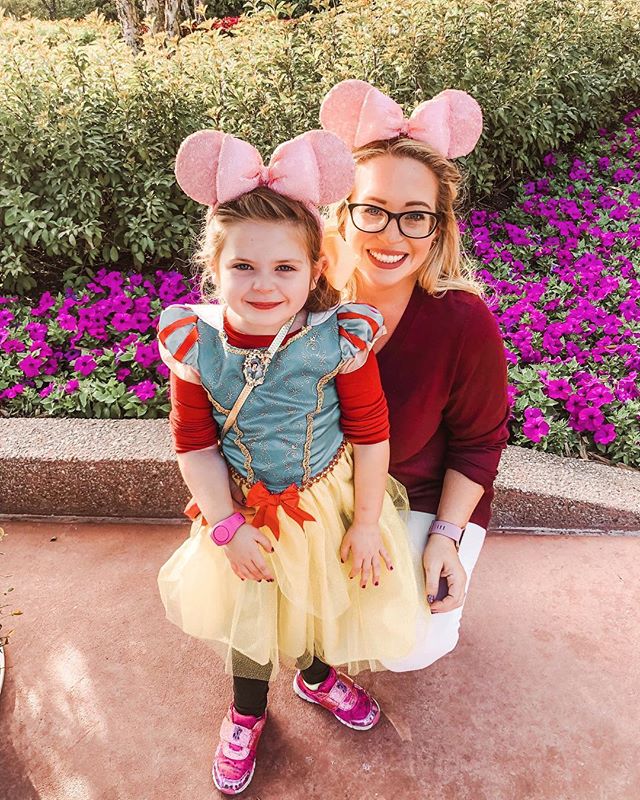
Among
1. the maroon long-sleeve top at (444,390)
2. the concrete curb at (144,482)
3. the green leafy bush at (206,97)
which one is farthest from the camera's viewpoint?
the green leafy bush at (206,97)

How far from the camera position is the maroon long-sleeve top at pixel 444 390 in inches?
61.5

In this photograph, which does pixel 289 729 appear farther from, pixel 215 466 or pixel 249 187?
pixel 249 187

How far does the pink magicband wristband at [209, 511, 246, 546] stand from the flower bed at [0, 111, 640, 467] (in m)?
1.45

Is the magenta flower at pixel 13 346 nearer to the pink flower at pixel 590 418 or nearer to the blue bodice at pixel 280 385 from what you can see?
the blue bodice at pixel 280 385

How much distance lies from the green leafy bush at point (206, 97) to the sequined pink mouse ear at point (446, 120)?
2.17 metres

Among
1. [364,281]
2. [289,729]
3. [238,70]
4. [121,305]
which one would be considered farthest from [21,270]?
[289,729]

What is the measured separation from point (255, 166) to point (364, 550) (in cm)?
86

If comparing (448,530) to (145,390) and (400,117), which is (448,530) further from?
(145,390)

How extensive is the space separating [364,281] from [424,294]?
0.15 meters

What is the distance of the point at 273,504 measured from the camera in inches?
55.7

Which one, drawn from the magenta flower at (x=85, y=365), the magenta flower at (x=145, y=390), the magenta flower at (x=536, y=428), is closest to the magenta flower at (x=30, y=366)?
the magenta flower at (x=85, y=365)

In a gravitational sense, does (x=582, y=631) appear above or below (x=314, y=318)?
below

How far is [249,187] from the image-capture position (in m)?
1.23

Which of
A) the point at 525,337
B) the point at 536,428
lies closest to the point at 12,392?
the point at 536,428
